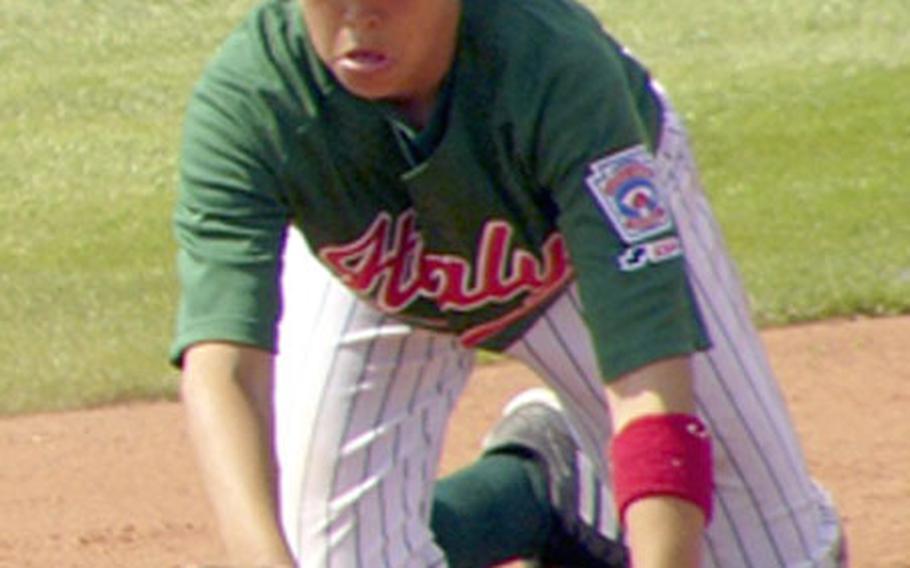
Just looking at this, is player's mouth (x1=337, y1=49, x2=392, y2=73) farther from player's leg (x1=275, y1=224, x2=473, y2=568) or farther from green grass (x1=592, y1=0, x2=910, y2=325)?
green grass (x1=592, y1=0, x2=910, y2=325)

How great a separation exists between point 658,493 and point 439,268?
2.40 feet

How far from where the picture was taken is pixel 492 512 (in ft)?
14.7

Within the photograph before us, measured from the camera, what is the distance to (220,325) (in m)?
3.03

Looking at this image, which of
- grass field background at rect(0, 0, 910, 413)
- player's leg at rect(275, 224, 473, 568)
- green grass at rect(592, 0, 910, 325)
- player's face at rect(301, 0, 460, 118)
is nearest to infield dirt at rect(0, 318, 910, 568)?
grass field background at rect(0, 0, 910, 413)

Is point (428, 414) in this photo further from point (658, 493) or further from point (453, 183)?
point (658, 493)

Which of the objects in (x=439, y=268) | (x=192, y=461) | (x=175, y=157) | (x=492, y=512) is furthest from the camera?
(x=175, y=157)

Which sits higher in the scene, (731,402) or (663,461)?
(663,461)

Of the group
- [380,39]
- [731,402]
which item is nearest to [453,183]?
[380,39]

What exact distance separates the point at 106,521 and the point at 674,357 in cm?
256

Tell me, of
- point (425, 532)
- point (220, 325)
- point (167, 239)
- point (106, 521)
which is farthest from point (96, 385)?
point (220, 325)

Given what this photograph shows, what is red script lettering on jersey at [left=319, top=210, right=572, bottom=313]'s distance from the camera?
3.44 metres

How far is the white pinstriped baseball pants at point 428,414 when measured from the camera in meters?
3.72

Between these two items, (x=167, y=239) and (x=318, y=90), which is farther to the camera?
(x=167, y=239)

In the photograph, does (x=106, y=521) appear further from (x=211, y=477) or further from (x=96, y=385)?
(x=211, y=477)
